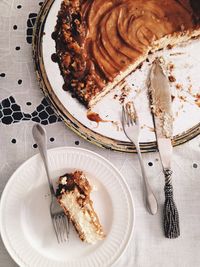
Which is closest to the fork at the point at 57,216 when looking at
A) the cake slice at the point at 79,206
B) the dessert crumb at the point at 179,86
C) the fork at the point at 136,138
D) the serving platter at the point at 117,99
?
the cake slice at the point at 79,206

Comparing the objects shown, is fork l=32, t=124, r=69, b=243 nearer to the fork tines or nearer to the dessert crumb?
the fork tines

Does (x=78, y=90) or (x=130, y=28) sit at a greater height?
(x=130, y=28)

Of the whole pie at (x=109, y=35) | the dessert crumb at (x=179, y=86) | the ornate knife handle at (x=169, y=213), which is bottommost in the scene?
the ornate knife handle at (x=169, y=213)

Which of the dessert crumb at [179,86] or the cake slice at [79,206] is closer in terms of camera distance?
the cake slice at [79,206]

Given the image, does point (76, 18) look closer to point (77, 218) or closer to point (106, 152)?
point (106, 152)

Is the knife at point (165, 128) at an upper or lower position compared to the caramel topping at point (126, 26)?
lower

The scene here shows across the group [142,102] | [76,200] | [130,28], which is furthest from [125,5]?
[76,200]

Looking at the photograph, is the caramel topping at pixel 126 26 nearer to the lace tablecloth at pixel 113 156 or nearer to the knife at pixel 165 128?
the knife at pixel 165 128
